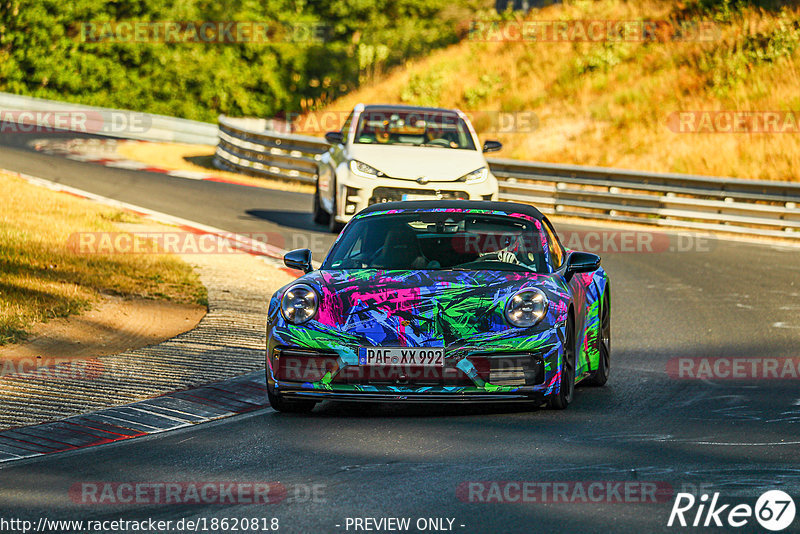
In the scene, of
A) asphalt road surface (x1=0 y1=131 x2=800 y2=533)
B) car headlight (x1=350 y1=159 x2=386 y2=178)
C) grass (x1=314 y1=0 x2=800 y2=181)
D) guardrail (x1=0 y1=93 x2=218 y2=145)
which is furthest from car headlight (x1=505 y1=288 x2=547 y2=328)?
guardrail (x1=0 y1=93 x2=218 y2=145)

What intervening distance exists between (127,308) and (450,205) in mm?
4349

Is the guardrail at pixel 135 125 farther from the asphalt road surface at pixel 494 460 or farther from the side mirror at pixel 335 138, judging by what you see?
the asphalt road surface at pixel 494 460

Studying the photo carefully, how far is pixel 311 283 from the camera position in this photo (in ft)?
26.6

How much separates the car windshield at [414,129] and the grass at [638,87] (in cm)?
1066

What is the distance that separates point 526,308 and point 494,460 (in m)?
1.43

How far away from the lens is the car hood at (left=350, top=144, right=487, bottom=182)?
1675 centimetres

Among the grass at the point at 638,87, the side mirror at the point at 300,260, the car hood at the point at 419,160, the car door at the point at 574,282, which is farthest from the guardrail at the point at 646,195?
the side mirror at the point at 300,260

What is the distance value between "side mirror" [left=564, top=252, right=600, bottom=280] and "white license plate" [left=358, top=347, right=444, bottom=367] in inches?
59.2

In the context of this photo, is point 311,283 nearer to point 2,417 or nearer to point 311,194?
point 2,417

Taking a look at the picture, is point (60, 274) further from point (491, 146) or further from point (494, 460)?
point (494, 460)

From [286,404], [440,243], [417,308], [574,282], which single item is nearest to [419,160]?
[440,243]

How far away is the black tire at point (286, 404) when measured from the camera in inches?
316

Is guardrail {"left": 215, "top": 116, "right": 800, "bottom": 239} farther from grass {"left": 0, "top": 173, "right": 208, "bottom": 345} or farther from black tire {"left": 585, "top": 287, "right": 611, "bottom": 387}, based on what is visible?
black tire {"left": 585, "top": 287, "right": 611, "bottom": 387}

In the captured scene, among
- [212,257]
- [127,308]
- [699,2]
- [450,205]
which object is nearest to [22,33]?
[699,2]
